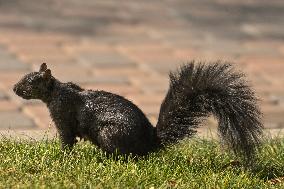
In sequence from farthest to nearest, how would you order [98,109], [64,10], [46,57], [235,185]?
1. [64,10]
2. [46,57]
3. [98,109]
4. [235,185]

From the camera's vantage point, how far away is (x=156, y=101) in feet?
27.9

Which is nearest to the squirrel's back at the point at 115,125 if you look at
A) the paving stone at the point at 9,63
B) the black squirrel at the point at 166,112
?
the black squirrel at the point at 166,112

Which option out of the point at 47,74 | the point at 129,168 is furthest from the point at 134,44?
the point at 129,168

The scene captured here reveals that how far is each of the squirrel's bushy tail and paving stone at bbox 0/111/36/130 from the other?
69.9 inches

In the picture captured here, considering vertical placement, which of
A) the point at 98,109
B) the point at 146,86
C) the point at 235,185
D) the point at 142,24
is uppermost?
the point at 142,24

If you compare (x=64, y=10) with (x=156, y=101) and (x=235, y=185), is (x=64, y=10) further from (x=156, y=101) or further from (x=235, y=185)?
(x=235, y=185)

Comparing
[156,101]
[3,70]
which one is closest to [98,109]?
[156,101]

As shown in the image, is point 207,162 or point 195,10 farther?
point 195,10

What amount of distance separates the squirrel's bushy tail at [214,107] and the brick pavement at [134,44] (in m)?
1.81

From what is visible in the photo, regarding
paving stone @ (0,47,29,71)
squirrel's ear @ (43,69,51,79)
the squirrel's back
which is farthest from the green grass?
paving stone @ (0,47,29,71)

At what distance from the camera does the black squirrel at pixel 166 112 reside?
19.5 feet

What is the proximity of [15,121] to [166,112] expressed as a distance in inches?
78.1

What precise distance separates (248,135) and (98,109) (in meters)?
1.00

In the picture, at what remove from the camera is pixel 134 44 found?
1017 centimetres
